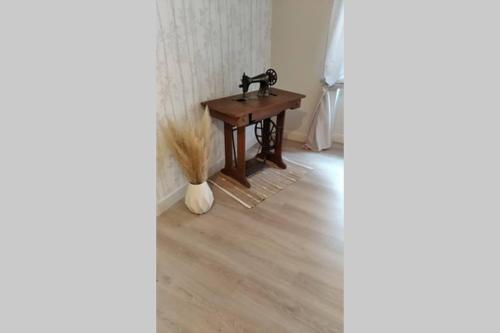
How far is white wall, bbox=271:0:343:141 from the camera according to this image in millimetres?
2918

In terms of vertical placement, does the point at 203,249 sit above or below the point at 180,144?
below

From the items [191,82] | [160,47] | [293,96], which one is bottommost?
[293,96]

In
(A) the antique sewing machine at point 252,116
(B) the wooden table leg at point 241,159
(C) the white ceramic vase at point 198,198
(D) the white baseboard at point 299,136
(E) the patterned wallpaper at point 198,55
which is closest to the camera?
(E) the patterned wallpaper at point 198,55

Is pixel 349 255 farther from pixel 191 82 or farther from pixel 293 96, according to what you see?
pixel 293 96

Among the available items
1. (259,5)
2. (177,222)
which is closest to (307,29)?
(259,5)

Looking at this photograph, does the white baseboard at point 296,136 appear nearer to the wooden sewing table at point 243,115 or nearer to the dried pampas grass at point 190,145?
the wooden sewing table at point 243,115

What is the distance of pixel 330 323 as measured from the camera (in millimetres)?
1323

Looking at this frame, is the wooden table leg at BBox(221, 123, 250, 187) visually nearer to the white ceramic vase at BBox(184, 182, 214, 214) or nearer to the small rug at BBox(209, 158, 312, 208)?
the small rug at BBox(209, 158, 312, 208)

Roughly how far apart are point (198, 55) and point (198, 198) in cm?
112

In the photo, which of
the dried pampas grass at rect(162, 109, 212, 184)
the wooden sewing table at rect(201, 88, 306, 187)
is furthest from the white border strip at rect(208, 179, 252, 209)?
the dried pampas grass at rect(162, 109, 212, 184)

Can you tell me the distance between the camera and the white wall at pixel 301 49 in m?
2.92

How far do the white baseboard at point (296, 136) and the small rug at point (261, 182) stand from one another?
0.68 m

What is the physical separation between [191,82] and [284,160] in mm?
1380

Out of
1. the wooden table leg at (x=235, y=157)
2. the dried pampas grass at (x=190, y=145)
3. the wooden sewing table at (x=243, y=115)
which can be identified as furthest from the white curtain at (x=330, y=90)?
the dried pampas grass at (x=190, y=145)
